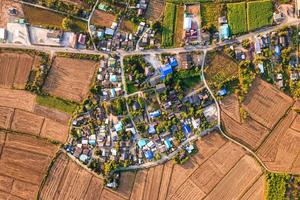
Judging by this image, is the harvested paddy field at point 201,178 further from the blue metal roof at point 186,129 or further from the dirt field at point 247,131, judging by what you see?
the blue metal roof at point 186,129

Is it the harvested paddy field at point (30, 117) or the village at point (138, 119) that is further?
the harvested paddy field at point (30, 117)

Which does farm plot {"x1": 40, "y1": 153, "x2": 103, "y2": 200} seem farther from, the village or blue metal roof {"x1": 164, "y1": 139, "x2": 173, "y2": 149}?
blue metal roof {"x1": 164, "y1": 139, "x2": 173, "y2": 149}

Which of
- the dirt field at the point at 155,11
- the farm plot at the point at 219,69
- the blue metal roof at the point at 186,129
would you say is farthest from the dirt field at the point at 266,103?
the dirt field at the point at 155,11

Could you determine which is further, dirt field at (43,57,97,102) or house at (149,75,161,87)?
dirt field at (43,57,97,102)

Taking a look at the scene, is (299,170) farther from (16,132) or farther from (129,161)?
(16,132)

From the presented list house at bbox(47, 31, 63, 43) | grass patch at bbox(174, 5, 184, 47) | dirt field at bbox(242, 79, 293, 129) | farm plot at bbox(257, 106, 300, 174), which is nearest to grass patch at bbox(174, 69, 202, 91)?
grass patch at bbox(174, 5, 184, 47)
